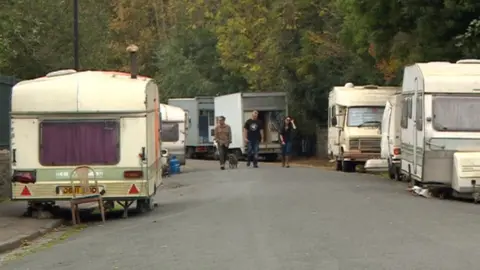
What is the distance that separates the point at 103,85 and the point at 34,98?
130cm

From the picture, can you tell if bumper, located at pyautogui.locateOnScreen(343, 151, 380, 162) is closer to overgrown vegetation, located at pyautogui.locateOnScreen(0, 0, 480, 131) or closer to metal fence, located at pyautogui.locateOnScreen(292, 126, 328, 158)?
overgrown vegetation, located at pyautogui.locateOnScreen(0, 0, 480, 131)

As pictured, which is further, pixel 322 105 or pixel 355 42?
pixel 322 105

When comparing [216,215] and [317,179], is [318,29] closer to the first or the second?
[317,179]

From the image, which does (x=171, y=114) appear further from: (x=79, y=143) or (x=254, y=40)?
(x=79, y=143)

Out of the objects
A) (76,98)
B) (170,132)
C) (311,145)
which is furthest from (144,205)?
(311,145)

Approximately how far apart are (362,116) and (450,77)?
10.9 m

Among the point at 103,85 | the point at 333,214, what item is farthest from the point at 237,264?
the point at 103,85

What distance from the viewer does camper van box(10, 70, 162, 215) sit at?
51.6 ft

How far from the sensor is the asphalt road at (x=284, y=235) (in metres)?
10.2

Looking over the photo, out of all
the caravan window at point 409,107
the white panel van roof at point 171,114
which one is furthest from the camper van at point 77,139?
the white panel van roof at point 171,114

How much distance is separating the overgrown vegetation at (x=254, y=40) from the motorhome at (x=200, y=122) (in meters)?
2.70

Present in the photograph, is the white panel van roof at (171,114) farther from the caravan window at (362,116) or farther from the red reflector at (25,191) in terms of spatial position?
the red reflector at (25,191)

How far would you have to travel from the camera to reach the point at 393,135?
2447 cm

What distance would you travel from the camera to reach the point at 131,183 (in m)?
15.8
